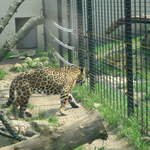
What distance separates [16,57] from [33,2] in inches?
82.2

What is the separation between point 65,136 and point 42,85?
163 inches

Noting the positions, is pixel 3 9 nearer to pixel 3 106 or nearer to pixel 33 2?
pixel 33 2

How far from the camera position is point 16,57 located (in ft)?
47.6

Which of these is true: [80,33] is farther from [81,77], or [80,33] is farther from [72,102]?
[72,102]

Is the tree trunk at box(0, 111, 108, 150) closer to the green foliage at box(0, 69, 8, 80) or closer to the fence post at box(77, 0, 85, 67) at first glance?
the fence post at box(77, 0, 85, 67)

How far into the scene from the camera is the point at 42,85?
803cm

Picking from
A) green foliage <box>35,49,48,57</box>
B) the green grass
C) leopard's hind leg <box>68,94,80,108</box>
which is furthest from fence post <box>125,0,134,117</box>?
green foliage <box>35,49,48,57</box>

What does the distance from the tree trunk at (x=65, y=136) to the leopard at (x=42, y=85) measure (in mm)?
3811

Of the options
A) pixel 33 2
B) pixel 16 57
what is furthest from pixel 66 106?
pixel 33 2

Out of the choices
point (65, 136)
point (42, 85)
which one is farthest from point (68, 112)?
point (65, 136)

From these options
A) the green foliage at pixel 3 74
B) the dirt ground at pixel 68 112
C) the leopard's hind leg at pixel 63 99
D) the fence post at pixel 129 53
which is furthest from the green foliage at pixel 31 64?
the fence post at pixel 129 53

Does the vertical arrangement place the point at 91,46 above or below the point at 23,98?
above

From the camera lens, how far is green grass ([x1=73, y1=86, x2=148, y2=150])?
576cm

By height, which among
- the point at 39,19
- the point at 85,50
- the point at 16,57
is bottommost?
the point at 16,57
